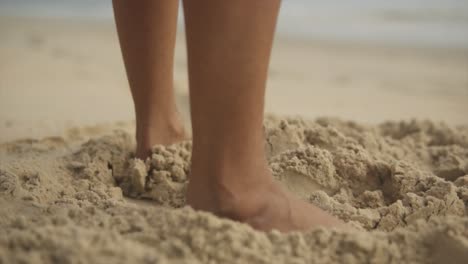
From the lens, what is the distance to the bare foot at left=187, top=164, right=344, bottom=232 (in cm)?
107

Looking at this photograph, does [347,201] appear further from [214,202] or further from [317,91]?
[317,91]

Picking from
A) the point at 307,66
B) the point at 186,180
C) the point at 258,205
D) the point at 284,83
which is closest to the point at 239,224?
the point at 258,205

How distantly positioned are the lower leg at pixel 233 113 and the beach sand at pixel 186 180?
0.08m

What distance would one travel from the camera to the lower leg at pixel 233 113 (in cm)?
100

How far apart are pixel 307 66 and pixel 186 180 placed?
3600mm

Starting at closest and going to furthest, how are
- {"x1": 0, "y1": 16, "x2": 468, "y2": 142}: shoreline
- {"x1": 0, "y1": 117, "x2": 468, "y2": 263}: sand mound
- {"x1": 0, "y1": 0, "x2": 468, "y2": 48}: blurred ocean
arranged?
1. {"x1": 0, "y1": 117, "x2": 468, "y2": 263}: sand mound
2. {"x1": 0, "y1": 16, "x2": 468, "y2": 142}: shoreline
3. {"x1": 0, "y1": 0, "x2": 468, "y2": 48}: blurred ocean

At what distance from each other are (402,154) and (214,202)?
100cm

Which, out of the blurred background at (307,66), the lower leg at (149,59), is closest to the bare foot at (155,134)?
the lower leg at (149,59)

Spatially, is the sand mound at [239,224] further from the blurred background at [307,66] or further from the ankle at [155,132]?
the blurred background at [307,66]

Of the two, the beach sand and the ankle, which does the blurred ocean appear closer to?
the beach sand

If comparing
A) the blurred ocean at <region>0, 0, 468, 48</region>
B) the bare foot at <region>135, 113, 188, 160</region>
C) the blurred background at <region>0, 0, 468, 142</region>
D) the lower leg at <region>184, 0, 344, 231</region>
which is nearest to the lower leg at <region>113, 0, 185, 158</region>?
the bare foot at <region>135, 113, 188, 160</region>

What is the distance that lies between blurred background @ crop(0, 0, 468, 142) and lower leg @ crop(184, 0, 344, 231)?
131cm

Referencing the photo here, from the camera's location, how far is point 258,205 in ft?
3.52

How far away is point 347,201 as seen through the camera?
1398 mm
